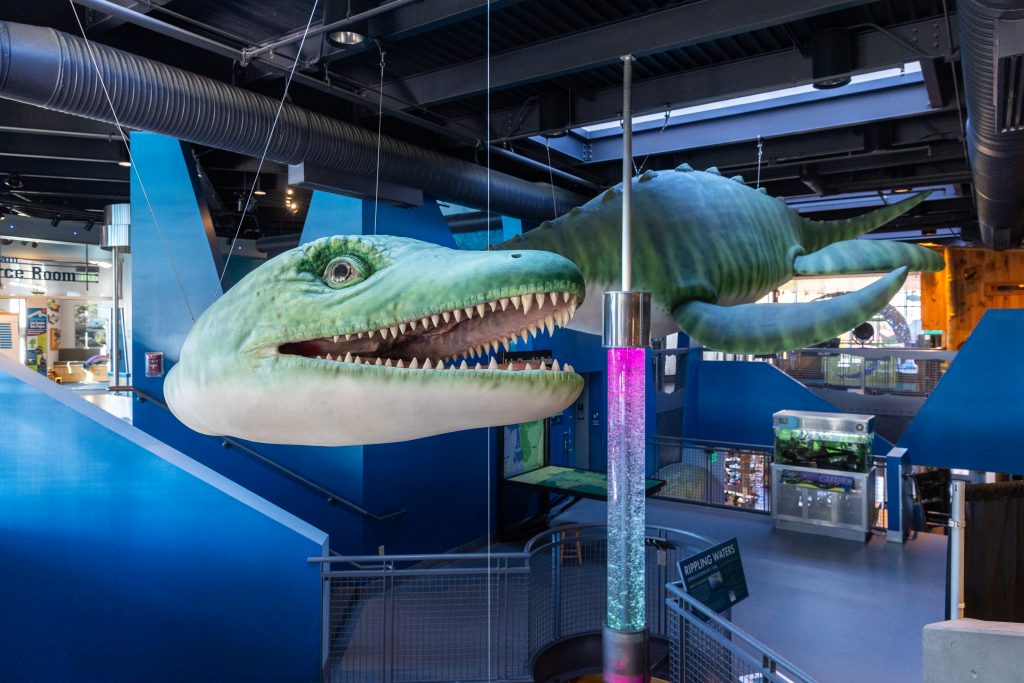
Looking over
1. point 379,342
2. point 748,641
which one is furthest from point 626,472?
point 748,641

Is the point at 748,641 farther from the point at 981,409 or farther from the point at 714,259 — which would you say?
the point at 981,409

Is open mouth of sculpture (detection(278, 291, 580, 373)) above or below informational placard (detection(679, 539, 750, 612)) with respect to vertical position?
above

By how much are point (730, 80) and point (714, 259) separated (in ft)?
9.13

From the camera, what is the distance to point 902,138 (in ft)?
22.7

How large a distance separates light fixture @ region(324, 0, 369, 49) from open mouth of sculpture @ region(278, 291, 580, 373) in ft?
8.80

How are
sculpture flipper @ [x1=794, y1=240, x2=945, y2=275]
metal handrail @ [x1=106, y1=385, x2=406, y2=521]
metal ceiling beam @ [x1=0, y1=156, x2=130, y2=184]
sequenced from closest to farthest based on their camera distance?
sculpture flipper @ [x1=794, y1=240, x2=945, y2=275]
metal handrail @ [x1=106, y1=385, x2=406, y2=521]
metal ceiling beam @ [x1=0, y1=156, x2=130, y2=184]

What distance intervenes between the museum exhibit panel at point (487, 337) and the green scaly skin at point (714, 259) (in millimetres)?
15

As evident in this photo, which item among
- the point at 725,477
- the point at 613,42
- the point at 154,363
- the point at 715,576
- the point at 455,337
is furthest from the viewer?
the point at 725,477

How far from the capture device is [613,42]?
4.23 meters

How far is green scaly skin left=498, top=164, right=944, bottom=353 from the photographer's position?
236 cm

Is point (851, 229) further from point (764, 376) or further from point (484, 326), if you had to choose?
point (764, 376)

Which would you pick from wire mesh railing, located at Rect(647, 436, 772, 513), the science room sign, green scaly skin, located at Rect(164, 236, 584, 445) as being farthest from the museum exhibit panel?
the science room sign

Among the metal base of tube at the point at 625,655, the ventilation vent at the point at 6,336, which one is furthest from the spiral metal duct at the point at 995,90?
the ventilation vent at the point at 6,336

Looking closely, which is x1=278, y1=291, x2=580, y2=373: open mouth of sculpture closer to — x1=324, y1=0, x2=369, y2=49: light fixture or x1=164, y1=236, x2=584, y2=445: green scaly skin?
x1=164, y1=236, x2=584, y2=445: green scaly skin
